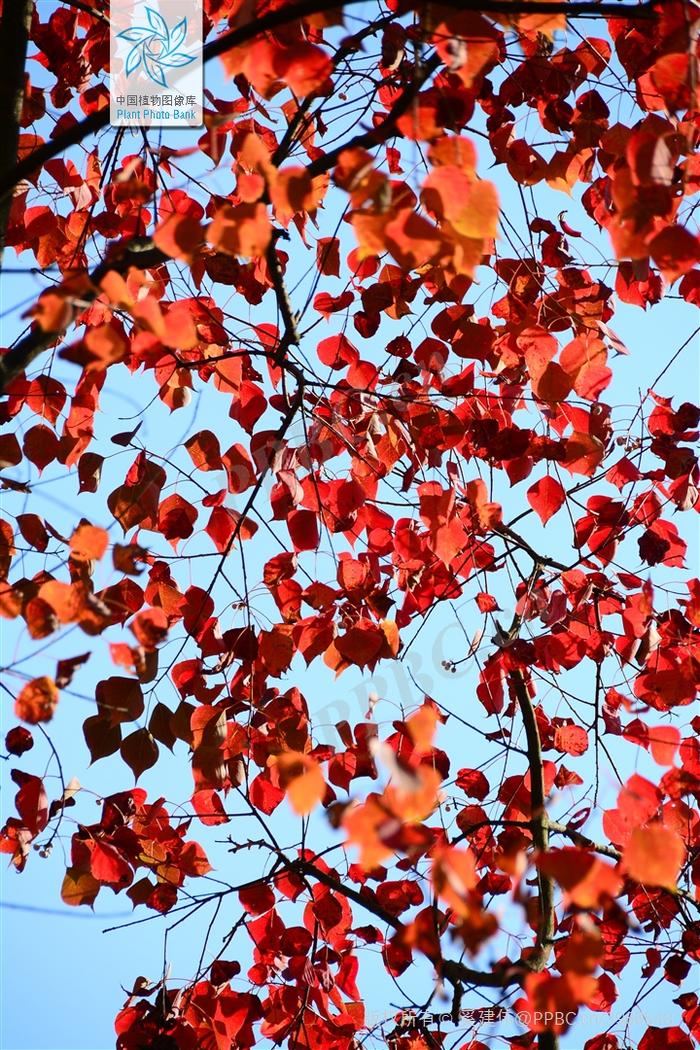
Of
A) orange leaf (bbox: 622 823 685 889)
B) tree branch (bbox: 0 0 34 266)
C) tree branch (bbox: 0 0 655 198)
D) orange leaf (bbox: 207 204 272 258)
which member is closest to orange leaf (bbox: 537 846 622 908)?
orange leaf (bbox: 622 823 685 889)

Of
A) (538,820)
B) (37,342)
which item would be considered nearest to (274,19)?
(37,342)

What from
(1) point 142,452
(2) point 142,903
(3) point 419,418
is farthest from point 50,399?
(2) point 142,903

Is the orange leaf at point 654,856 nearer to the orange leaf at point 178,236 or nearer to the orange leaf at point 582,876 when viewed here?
the orange leaf at point 582,876

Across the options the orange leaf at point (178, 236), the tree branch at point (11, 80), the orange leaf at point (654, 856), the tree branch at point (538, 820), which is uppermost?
the tree branch at point (11, 80)

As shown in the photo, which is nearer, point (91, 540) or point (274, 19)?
point (274, 19)

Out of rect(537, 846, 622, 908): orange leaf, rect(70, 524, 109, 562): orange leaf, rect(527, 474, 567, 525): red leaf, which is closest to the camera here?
rect(537, 846, 622, 908): orange leaf

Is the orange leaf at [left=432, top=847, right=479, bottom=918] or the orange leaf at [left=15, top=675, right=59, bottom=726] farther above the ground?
the orange leaf at [left=15, top=675, right=59, bottom=726]

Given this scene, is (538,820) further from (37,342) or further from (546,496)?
(37,342)

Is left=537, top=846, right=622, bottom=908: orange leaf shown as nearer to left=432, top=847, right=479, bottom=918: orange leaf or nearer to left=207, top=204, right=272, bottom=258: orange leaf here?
left=432, top=847, right=479, bottom=918: orange leaf

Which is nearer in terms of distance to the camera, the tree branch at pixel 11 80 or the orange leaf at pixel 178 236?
the orange leaf at pixel 178 236

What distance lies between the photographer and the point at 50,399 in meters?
2.56

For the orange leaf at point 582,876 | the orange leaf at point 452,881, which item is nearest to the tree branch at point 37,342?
the orange leaf at point 452,881

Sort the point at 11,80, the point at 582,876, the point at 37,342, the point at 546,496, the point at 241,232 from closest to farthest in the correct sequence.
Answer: the point at 582,876 < the point at 241,232 < the point at 37,342 < the point at 11,80 < the point at 546,496

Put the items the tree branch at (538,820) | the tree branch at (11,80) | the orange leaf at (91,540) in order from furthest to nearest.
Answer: the tree branch at (538,820) < the tree branch at (11,80) < the orange leaf at (91,540)
